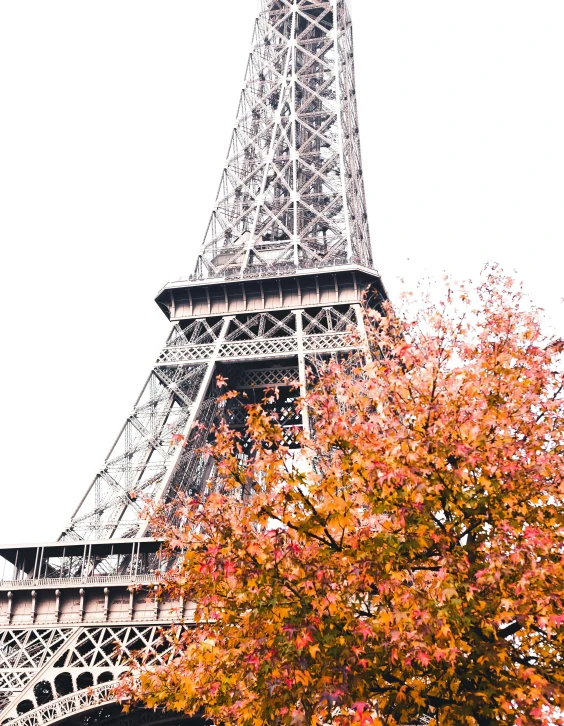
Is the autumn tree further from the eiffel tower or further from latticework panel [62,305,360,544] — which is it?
latticework panel [62,305,360,544]

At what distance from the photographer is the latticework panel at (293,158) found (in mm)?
42125

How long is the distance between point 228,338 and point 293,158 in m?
14.9

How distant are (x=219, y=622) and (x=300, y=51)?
2016 inches

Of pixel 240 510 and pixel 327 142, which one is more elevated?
pixel 327 142

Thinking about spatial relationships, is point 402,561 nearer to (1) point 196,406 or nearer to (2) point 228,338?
(1) point 196,406

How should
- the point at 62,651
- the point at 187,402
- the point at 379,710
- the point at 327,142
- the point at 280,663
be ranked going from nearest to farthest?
the point at 280,663, the point at 379,710, the point at 62,651, the point at 187,402, the point at 327,142

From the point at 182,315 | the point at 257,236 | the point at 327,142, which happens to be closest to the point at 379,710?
the point at 182,315

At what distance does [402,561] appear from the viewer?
9.55m

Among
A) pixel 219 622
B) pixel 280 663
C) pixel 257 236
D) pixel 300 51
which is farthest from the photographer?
pixel 300 51

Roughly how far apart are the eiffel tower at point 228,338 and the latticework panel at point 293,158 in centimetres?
14

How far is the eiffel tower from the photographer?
85.4 feet

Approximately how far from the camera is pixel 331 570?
943 centimetres

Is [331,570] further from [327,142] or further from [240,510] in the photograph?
[327,142]

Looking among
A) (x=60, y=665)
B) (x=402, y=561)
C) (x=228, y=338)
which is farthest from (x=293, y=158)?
(x=402, y=561)
